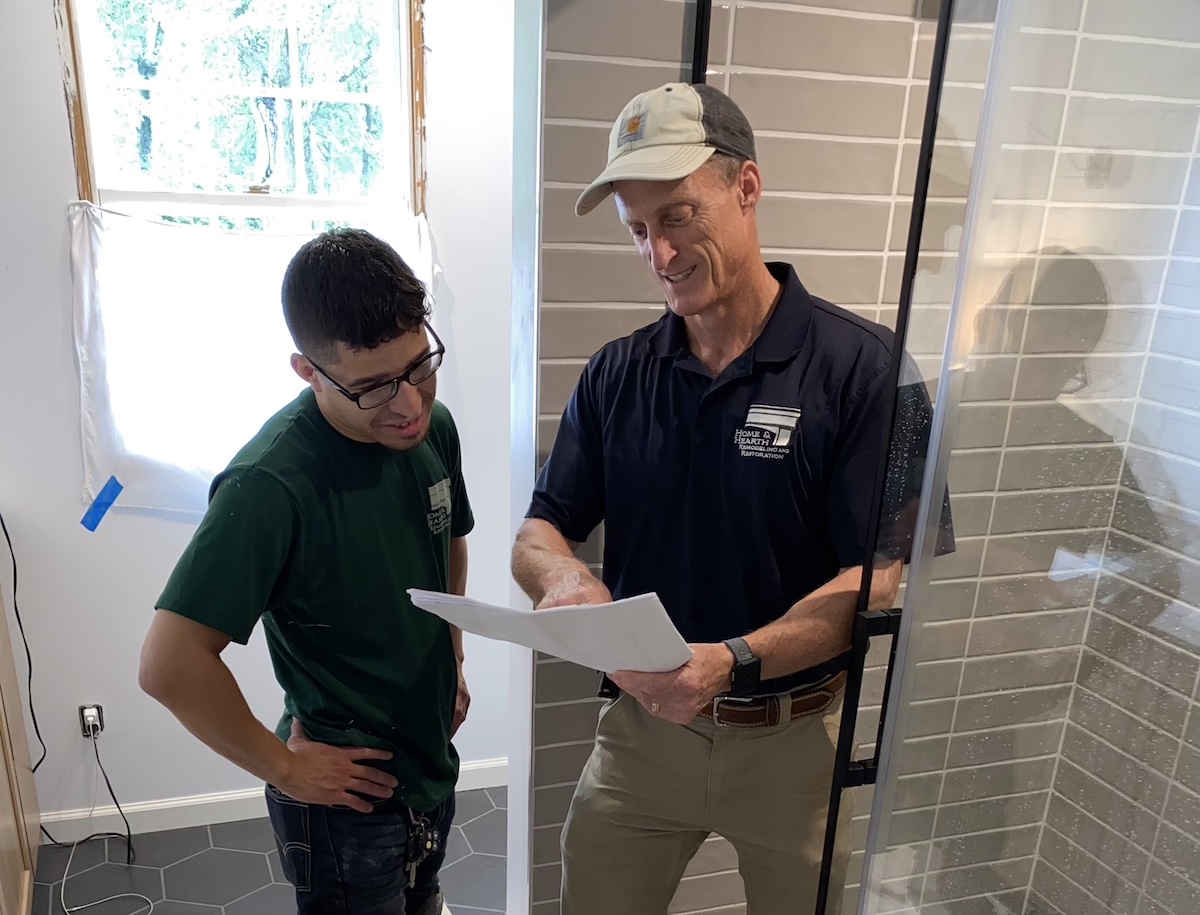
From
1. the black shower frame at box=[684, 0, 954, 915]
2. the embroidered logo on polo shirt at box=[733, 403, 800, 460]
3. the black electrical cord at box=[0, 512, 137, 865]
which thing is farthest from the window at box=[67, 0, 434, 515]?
the black shower frame at box=[684, 0, 954, 915]

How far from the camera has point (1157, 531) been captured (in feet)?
2.30

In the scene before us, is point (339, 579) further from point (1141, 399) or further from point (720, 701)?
point (1141, 399)

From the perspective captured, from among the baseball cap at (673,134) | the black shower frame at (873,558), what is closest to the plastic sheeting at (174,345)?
the baseball cap at (673,134)

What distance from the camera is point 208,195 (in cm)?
202

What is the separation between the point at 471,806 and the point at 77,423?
4.74 feet

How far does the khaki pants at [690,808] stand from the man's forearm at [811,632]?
0.17 m

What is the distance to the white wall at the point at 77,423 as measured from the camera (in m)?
1.84

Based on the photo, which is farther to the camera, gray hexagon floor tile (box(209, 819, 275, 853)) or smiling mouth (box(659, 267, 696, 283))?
gray hexagon floor tile (box(209, 819, 275, 853))

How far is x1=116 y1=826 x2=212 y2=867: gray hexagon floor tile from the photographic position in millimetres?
2127

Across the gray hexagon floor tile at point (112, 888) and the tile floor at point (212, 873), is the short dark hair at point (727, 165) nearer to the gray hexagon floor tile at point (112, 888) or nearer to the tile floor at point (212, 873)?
the tile floor at point (212, 873)

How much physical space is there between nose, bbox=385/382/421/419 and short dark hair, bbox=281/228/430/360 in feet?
0.22

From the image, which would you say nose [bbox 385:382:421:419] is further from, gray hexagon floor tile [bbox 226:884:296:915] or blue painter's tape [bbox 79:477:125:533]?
gray hexagon floor tile [bbox 226:884:296:915]

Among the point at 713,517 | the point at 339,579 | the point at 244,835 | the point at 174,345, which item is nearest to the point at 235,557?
the point at 339,579

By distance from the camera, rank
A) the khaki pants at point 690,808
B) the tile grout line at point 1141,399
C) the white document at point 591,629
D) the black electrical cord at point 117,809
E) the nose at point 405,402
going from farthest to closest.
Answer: the black electrical cord at point 117,809 → the khaki pants at point 690,808 → the nose at point 405,402 → the white document at point 591,629 → the tile grout line at point 1141,399
